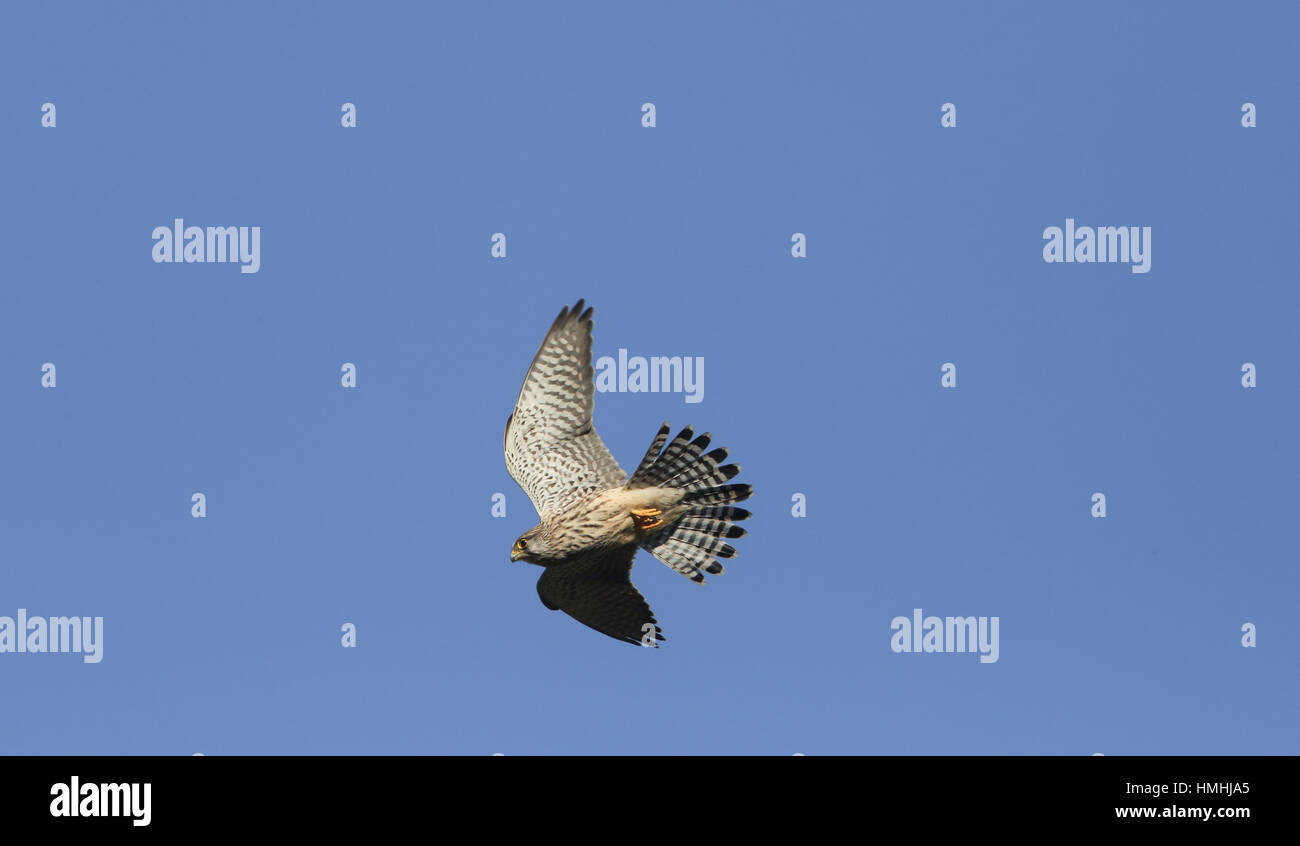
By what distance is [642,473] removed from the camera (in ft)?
50.4

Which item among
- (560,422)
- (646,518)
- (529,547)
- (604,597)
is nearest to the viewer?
(529,547)

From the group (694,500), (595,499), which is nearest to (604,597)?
(595,499)

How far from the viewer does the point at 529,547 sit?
15258mm

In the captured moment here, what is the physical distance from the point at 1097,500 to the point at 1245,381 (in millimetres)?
2142

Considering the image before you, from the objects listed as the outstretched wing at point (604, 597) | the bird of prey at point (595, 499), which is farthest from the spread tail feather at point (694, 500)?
the outstretched wing at point (604, 597)

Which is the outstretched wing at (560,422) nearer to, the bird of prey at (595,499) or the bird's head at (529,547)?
the bird of prey at (595,499)

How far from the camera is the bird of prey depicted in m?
15.3

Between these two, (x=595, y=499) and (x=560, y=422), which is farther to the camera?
(x=560, y=422)

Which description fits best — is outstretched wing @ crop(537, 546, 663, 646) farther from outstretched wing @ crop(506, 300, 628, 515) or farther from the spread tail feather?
outstretched wing @ crop(506, 300, 628, 515)

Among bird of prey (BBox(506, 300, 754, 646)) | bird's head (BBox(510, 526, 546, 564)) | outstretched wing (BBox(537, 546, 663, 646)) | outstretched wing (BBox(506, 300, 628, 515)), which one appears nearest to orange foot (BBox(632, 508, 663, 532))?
bird of prey (BBox(506, 300, 754, 646))

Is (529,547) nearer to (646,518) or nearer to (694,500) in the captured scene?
(646,518)

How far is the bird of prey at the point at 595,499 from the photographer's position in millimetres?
15336

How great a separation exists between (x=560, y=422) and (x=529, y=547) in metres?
1.46
